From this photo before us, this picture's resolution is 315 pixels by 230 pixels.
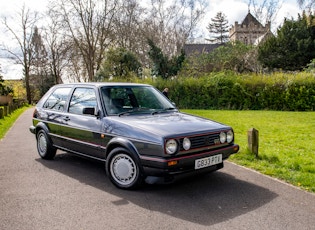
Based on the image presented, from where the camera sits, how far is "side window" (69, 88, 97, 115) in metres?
5.82

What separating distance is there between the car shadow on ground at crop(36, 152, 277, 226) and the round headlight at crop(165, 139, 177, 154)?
28.7 inches

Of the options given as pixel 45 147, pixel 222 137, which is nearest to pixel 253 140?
pixel 222 137

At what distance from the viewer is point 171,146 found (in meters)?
4.45

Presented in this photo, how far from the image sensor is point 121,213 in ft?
13.2

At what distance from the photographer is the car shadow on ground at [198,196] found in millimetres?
4039

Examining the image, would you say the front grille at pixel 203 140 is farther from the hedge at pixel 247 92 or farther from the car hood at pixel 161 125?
the hedge at pixel 247 92

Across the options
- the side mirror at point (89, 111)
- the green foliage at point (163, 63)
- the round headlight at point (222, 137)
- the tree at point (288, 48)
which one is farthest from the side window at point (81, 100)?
the tree at point (288, 48)

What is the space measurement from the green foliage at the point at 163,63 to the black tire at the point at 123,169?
944 inches

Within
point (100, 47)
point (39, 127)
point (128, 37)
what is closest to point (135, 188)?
point (39, 127)

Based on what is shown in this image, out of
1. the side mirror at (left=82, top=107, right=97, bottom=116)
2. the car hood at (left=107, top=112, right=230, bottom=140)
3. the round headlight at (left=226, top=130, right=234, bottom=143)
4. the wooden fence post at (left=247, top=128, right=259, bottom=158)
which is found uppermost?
the side mirror at (left=82, top=107, right=97, bottom=116)

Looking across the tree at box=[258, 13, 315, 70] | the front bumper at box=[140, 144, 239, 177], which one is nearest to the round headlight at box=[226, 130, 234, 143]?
the front bumper at box=[140, 144, 239, 177]

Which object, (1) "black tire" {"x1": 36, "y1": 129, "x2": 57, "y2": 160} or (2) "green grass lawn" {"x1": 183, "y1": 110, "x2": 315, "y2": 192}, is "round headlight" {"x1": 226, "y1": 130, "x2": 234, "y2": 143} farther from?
(1) "black tire" {"x1": 36, "y1": 129, "x2": 57, "y2": 160}

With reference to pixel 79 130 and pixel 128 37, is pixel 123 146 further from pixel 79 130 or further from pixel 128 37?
pixel 128 37

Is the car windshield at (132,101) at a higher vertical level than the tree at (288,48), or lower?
lower
